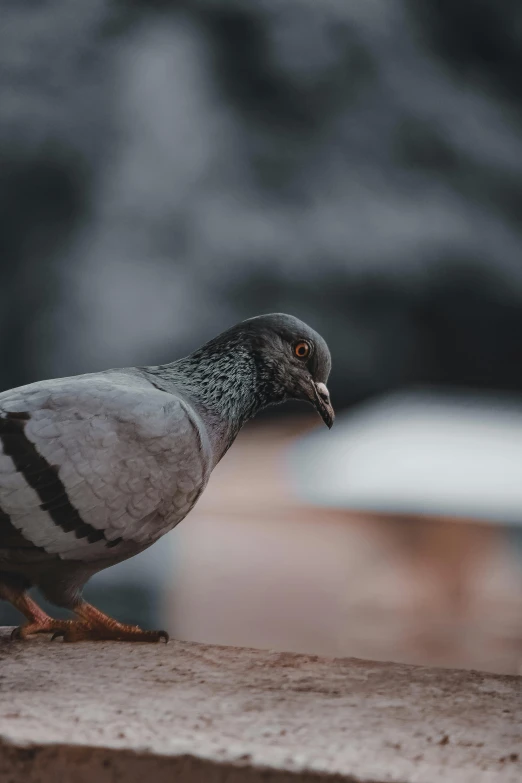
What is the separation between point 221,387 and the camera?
1.66 meters

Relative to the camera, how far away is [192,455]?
1559mm

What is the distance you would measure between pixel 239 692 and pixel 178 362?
0.68 metres

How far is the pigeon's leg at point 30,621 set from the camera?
63.0 inches

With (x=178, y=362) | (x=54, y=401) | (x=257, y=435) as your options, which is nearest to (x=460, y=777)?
(x=54, y=401)

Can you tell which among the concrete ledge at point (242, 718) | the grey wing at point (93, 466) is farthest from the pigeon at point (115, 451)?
the concrete ledge at point (242, 718)

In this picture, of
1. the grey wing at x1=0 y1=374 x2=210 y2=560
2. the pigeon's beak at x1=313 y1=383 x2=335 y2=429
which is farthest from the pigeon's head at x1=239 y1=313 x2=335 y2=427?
the grey wing at x1=0 y1=374 x2=210 y2=560

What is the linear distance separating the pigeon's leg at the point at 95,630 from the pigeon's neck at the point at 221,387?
33 cm

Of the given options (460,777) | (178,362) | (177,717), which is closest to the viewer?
(460,777)

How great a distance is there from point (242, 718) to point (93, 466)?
1.62ft

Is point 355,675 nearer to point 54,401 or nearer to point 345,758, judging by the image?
point 345,758

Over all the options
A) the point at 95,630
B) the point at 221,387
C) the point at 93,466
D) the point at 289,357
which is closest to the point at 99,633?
the point at 95,630

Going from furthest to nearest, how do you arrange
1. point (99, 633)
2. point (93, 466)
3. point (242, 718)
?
point (99, 633)
point (93, 466)
point (242, 718)

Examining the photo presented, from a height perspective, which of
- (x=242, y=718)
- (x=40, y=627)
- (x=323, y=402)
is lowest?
(x=40, y=627)

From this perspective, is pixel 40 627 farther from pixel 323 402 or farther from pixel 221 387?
pixel 323 402
